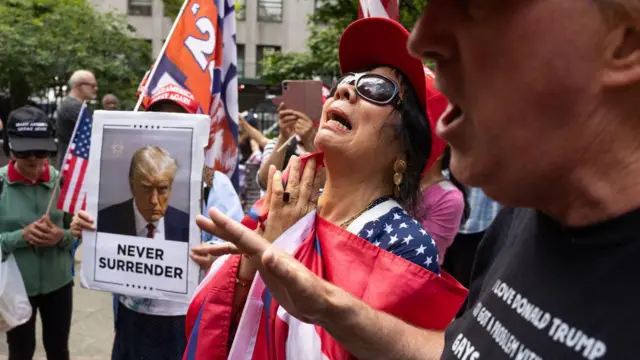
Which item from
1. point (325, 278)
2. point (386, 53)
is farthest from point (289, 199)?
point (386, 53)

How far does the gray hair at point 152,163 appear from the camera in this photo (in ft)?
8.51

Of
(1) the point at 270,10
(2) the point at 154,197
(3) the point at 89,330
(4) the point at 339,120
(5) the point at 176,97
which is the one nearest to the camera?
(4) the point at 339,120

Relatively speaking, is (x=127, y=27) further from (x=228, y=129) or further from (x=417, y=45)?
(x=417, y=45)

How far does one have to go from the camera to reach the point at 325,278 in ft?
5.66

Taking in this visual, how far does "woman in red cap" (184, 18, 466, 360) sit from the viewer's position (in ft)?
5.33

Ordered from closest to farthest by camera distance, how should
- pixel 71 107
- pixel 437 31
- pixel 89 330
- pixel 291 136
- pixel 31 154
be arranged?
pixel 437 31 < pixel 31 154 < pixel 291 136 < pixel 89 330 < pixel 71 107

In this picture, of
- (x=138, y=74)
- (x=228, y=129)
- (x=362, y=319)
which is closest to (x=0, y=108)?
(x=138, y=74)

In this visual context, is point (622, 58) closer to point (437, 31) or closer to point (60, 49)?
point (437, 31)

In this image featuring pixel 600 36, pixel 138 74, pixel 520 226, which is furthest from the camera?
pixel 138 74

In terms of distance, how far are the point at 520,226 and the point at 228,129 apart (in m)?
3.17

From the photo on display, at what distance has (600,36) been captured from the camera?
2.41 feet

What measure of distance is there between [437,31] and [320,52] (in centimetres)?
1674

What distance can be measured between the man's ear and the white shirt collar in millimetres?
2141

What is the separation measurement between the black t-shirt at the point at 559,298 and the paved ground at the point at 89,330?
4.57 meters
